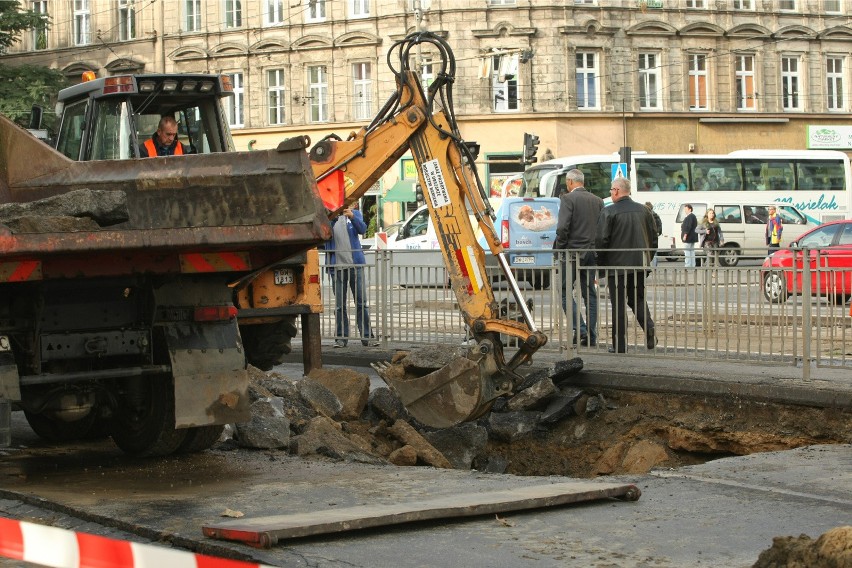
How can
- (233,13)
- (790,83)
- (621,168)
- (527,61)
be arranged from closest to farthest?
1. (621,168)
2. (527,61)
3. (790,83)
4. (233,13)

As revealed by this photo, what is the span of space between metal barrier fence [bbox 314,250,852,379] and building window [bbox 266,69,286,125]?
38.4 meters

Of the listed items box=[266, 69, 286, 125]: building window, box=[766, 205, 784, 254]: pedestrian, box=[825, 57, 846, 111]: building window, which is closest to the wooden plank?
box=[766, 205, 784, 254]: pedestrian

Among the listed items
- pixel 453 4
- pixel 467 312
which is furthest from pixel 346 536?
pixel 453 4

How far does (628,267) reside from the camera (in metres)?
13.4

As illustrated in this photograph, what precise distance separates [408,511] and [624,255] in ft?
24.7

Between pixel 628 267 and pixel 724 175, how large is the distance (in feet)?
106

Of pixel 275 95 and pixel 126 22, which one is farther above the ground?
pixel 126 22

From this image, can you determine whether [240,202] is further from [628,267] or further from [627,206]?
[627,206]

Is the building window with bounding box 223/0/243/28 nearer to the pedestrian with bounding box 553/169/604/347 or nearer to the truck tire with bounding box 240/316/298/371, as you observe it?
the pedestrian with bounding box 553/169/604/347

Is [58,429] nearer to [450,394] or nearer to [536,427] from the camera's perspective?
[450,394]

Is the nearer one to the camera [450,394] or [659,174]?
[450,394]

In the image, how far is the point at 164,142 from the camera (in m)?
11.2

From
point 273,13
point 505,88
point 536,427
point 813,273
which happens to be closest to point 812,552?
point 813,273

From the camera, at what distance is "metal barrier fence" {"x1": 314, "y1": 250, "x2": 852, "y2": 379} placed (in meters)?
11.9
